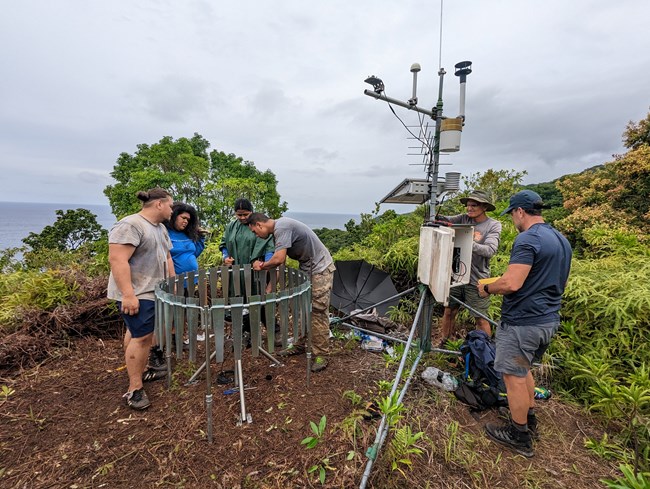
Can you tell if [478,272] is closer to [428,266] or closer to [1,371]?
[428,266]

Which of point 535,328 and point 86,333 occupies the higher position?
point 535,328

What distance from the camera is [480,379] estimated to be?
307 centimetres

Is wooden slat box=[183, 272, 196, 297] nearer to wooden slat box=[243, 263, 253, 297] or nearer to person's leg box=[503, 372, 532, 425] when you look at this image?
wooden slat box=[243, 263, 253, 297]

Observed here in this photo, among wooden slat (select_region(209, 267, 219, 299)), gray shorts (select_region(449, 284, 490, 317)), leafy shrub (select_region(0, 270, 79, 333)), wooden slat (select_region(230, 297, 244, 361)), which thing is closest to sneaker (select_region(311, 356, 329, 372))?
wooden slat (select_region(230, 297, 244, 361))

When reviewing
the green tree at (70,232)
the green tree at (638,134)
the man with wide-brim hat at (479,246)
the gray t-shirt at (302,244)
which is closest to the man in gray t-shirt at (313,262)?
the gray t-shirt at (302,244)

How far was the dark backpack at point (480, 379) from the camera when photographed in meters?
2.93

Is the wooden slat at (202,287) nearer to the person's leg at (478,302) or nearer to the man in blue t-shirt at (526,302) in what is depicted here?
the man in blue t-shirt at (526,302)

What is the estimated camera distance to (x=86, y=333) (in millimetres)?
3980

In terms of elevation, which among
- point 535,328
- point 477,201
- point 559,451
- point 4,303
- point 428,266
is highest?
point 477,201

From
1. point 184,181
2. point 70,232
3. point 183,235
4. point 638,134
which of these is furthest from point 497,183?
point 70,232

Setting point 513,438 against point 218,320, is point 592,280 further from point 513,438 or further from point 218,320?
point 218,320

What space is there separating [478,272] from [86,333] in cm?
A: 508

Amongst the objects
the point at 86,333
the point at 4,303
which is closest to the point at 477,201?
the point at 86,333

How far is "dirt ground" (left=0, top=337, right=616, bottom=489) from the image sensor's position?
2.05 metres
